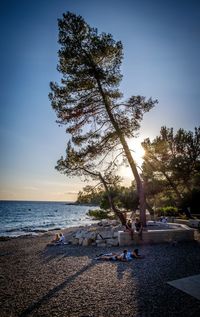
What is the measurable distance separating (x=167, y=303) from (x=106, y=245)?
850 centimetres

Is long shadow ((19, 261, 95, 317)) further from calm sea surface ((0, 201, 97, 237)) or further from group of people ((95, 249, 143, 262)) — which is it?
calm sea surface ((0, 201, 97, 237))

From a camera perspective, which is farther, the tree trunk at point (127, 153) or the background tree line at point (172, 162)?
the background tree line at point (172, 162)

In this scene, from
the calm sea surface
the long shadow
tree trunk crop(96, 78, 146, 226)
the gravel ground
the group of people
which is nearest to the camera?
the gravel ground

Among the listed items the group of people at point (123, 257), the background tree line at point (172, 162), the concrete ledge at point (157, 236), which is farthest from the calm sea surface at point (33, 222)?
the group of people at point (123, 257)

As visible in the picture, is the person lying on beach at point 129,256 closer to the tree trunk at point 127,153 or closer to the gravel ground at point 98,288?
the gravel ground at point 98,288

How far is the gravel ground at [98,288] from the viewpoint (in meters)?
4.60

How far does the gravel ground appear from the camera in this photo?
460 centimetres

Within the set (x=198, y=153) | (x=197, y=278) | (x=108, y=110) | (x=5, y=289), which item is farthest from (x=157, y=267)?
(x=198, y=153)

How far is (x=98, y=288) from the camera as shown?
5.91 meters

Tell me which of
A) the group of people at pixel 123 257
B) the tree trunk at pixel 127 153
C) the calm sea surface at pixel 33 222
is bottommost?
the calm sea surface at pixel 33 222

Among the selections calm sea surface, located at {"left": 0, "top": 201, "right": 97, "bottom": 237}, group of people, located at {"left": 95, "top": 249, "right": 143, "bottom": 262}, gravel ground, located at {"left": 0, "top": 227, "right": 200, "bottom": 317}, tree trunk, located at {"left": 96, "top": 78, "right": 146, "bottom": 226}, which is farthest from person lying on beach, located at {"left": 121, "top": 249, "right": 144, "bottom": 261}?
calm sea surface, located at {"left": 0, "top": 201, "right": 97, "bottom": 237}

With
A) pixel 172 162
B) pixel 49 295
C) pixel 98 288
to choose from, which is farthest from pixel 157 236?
pixel 172 162

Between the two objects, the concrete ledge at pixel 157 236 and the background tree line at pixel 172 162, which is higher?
the background tree line at pixel 172 162

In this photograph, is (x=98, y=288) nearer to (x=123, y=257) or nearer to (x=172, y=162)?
(x=123, y=257)
